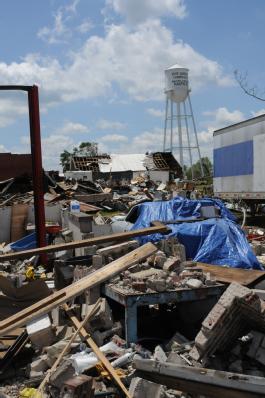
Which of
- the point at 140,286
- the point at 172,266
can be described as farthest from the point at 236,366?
the point at 172,266

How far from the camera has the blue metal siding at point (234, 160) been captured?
17.1m

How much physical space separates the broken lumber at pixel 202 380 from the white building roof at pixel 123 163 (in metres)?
43.4

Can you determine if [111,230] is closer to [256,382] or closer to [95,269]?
[95,269]

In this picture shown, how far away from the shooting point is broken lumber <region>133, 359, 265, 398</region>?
3.75 meters

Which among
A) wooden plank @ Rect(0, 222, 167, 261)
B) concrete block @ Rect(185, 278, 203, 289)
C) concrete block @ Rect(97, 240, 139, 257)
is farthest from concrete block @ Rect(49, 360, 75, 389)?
wooden plank @ Rect(0, 222, 167, 261)

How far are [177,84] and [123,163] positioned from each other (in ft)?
33.5

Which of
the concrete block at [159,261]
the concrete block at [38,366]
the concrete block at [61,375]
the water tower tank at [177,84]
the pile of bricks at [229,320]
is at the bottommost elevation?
the concrete block at [38,366]

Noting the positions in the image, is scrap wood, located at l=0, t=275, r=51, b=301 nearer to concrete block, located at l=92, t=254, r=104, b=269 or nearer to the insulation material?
concrete block, located at l=92, t=254, r=104, b=269

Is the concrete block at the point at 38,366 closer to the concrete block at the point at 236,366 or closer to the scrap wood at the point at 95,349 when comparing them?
the scrap wood at the point at 95,349

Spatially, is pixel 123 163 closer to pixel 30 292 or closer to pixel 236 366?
pixel 30 292

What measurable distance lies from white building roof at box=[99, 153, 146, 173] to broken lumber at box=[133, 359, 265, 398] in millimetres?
43351

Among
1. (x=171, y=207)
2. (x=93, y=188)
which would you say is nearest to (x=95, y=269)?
(x=171, y=207)

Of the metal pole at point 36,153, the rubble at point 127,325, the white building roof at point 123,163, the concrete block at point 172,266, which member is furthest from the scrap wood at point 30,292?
the white building roof at point 123,163

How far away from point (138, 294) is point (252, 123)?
41.7ft
